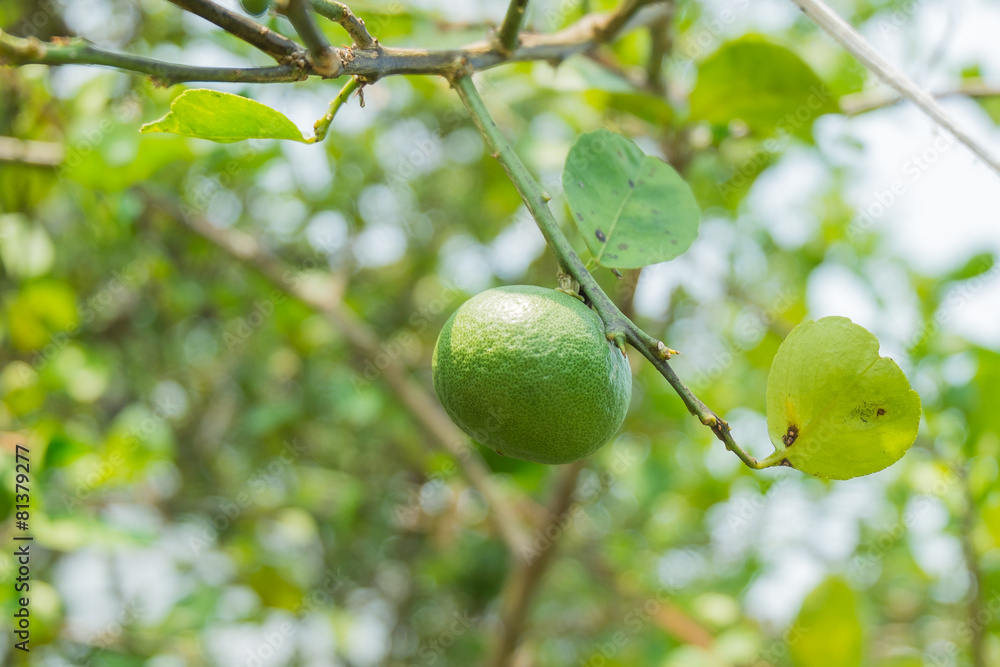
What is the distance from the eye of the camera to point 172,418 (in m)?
2.62

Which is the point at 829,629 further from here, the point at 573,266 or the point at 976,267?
the point at 573,266

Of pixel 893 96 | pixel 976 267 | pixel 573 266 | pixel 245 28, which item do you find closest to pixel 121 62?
pixel 245 28

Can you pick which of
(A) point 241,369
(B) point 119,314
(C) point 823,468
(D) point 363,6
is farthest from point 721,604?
(B) point 119,314

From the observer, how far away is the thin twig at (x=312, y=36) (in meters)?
0.46

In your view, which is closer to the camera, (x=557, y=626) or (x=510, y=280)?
(x=510, y=280)

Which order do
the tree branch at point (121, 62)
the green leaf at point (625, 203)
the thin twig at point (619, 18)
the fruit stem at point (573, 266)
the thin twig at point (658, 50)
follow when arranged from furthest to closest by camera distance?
the thin twig at point (658, 50), the thin twig at point (619, 18), the green leaf at point (625, 203), the fruit stem at point (573, 266), the tree branch at point (121, 62)

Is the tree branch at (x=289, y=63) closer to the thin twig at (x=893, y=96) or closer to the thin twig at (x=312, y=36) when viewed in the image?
the thin twig at (x=312, y=36)

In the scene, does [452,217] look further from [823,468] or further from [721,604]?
[823,468]

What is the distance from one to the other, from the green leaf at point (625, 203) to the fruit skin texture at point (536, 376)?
0.26ft

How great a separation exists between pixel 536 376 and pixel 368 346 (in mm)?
1367

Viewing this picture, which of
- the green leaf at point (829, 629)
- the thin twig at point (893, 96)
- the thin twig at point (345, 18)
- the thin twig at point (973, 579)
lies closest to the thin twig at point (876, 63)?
the thin twig at point (345, 18)

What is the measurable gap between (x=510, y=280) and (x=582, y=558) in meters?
1.04

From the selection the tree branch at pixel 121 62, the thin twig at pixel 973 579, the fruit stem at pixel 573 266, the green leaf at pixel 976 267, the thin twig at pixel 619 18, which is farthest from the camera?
the green leaf at pixel 976 267

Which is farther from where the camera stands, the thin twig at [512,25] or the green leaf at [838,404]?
the thin twig at [512,25]
